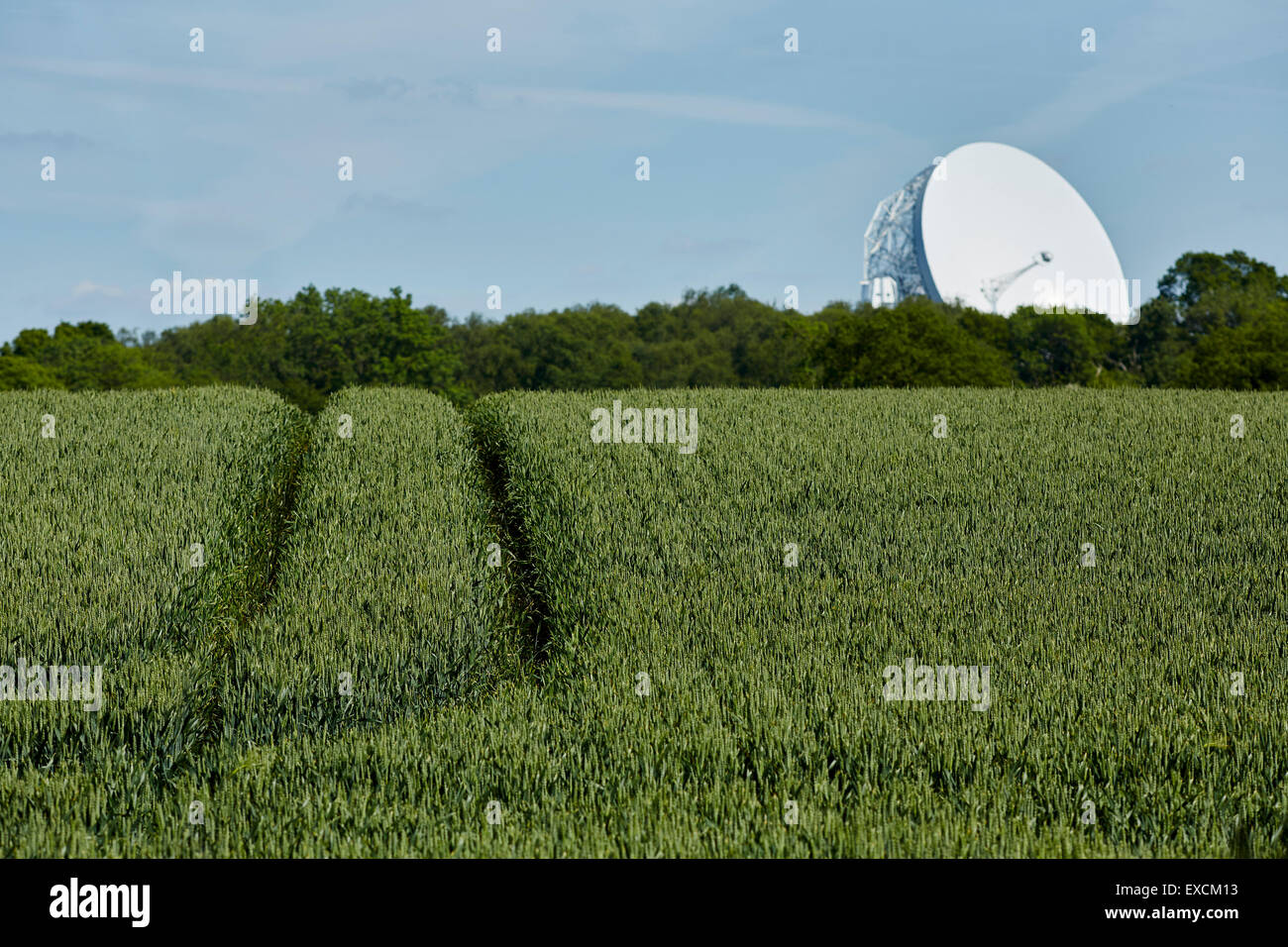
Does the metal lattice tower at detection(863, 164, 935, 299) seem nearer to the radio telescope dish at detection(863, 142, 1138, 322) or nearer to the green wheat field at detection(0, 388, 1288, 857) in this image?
the radio telescope dish at detection(863, 142, 1138, 322)

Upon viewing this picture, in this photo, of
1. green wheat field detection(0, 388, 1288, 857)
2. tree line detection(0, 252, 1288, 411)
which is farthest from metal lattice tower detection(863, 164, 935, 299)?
green wheat field detection(0, 388, 1288, 857)

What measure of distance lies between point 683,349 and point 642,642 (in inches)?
3315

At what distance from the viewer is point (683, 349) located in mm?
92500

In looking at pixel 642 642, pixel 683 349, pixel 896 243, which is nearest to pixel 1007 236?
pixel 896 243

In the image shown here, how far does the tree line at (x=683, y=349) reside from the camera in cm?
6203

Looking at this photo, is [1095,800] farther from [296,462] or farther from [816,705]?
[296,462]

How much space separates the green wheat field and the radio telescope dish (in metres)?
36.3

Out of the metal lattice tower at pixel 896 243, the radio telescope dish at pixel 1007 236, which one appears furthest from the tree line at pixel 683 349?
the radio telescope dish at pixel 1007 236

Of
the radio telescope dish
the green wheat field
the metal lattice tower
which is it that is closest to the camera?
the green wheat field

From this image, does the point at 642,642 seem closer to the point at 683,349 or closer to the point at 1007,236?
the point at 1007,236

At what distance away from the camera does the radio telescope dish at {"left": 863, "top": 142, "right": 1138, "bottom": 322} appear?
54.1 meters

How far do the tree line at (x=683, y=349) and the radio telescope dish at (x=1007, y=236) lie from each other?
21.8ft
